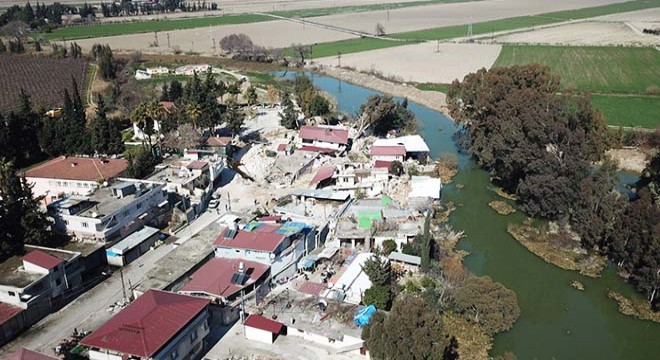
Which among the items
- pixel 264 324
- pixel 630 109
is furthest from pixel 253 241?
pixel 630 109

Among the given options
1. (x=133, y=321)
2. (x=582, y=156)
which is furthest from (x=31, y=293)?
(x=582, y=156)

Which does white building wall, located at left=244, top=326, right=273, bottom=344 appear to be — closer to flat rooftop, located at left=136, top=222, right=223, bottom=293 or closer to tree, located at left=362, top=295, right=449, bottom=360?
tree, located at left=362, top=295, right=449, bottom=360

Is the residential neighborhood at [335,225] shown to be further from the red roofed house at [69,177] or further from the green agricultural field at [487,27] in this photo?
the green agricultural field at [487,27]

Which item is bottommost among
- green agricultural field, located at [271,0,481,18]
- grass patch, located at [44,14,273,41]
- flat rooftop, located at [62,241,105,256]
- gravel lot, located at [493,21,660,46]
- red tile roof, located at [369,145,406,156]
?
flat rooftop, located at [62,241,105,256]

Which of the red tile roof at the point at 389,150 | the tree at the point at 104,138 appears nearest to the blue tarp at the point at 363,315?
the red tile roof at the point at 389,150

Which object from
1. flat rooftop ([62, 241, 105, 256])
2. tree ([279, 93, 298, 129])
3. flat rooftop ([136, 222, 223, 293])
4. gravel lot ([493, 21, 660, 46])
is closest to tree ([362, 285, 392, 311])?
flat rooftop ([136, 222, 223, 293])

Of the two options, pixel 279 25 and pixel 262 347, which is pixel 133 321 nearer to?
pixel 262 347
